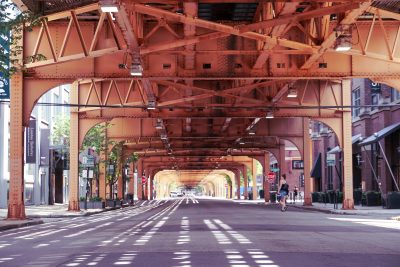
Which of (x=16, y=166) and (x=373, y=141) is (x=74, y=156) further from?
(x=373, y=141)

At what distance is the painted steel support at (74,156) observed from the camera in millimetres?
39259

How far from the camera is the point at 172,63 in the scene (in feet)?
95.9

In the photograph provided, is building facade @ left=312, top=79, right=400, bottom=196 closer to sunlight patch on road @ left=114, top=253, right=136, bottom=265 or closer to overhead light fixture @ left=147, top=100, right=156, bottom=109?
overhead light fixture @ left=147, top=100, right=156, bottom=109

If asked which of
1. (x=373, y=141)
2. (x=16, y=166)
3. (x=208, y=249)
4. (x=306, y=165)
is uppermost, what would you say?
(x=373, y=141)

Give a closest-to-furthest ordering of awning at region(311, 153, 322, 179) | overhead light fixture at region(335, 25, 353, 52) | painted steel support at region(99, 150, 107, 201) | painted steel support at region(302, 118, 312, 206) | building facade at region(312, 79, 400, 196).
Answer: overhead light fixture at region(335, 25, 353, 52) → building facade at region(312, 79, 400, 196) → painted steel support at region(302, 118, 312, 206) → painted steel support at region(99, 150, 107, 201) → awning at region(311, 153, 322, 179)

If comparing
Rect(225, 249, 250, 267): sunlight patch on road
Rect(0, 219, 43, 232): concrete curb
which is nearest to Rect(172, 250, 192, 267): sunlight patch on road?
Rect(225, 249, 250, 267): sunlight patch on road

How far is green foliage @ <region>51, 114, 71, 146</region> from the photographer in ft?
181

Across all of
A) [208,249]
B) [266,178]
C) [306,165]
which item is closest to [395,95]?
[306,165]

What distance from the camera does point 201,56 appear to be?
96.6 feet

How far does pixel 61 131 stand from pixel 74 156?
15.9 meters

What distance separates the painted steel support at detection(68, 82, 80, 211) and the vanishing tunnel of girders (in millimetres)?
59

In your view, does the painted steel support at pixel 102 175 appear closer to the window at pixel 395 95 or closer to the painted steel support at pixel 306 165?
the painted steel support at pixel 306 165

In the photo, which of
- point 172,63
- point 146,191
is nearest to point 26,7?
point 172,63

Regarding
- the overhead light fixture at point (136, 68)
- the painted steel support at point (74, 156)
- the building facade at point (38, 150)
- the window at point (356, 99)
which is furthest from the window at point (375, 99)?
the overhead light fixture at point (136, 68)
